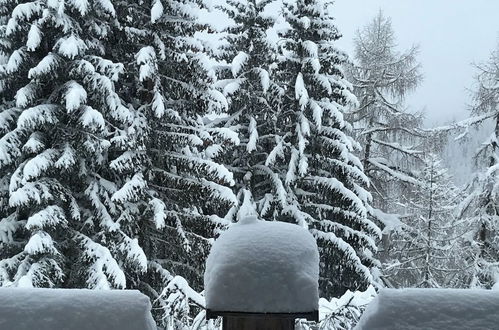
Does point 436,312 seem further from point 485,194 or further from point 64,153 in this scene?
point 485,194

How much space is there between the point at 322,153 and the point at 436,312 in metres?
13.6

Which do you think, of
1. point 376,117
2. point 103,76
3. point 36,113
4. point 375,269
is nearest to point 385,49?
point 376,117

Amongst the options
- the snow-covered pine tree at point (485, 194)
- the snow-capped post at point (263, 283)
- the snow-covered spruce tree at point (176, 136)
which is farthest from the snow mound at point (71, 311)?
the snow-covered pine tree at point (485, 194)

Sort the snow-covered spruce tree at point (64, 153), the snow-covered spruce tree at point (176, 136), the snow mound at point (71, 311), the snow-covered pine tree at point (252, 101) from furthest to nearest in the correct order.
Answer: the snow-covered pine tree at point (252, 101) < the snow-covered spruce tree at point (176, 136) < the snow-covered spruce tree at point (64, 153) < the snow mound at point (71, 311)

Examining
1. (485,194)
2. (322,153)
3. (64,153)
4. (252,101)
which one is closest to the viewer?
(64,153)

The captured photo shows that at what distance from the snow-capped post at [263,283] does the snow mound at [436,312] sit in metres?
0.19

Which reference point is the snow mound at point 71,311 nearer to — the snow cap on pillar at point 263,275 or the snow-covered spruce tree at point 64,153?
the snow cap on pillar at point 263,275

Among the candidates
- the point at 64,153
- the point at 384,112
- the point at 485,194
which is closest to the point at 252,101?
the point at 64,153

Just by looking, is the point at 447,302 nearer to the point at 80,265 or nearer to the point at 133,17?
the point at 80,265

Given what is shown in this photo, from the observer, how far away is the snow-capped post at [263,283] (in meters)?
1.40

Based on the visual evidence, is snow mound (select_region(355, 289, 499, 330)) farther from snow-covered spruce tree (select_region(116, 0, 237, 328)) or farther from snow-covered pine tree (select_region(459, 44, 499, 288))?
snow-covered pine tree (select_region(459, 44, 499, 288))

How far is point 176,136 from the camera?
11.9 metres

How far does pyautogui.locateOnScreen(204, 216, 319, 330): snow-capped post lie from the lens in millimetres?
1399

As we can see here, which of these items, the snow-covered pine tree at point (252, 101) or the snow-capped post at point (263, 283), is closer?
the snow-capped post at point (263, 283)
